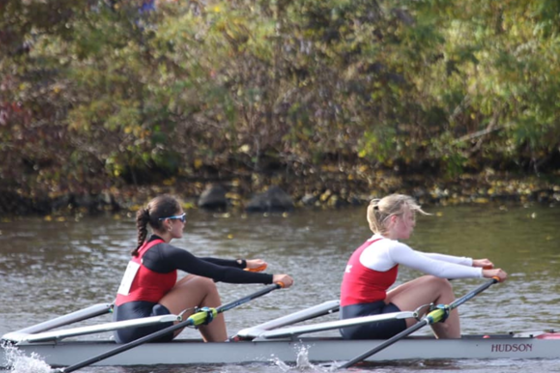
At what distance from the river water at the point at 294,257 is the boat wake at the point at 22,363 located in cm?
43

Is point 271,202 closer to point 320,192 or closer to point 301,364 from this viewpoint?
point 320,192

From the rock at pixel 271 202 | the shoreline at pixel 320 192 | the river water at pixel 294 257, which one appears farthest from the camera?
the shoreline at pixel 320 192

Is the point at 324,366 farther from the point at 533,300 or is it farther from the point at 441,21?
the point at 441,21

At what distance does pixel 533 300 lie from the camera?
38.2ft

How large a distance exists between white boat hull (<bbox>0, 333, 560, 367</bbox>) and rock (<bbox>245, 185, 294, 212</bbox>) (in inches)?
530

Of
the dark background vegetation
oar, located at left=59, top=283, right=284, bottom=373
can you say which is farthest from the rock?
oar, located at left=59, top=283, right=284, bottom=373

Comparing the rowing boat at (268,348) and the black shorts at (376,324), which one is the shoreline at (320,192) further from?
the black shorts at (376,324)

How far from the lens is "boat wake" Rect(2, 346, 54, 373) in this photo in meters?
8.41

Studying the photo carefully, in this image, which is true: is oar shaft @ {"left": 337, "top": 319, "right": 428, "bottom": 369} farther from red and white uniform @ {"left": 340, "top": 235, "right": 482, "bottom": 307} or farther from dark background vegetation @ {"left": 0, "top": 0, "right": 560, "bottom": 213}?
dark background vegetation @ {"left": 0, "top": 0, "right": 560, "bottom": 213}

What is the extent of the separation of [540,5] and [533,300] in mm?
12932

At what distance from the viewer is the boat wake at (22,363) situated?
8.41m

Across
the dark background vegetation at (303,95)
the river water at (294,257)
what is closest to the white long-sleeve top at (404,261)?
the river water at (294,257)

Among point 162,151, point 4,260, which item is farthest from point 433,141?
point 4,260

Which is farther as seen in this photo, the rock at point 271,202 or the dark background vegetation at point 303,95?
the dark background vegetation at point 303,95
